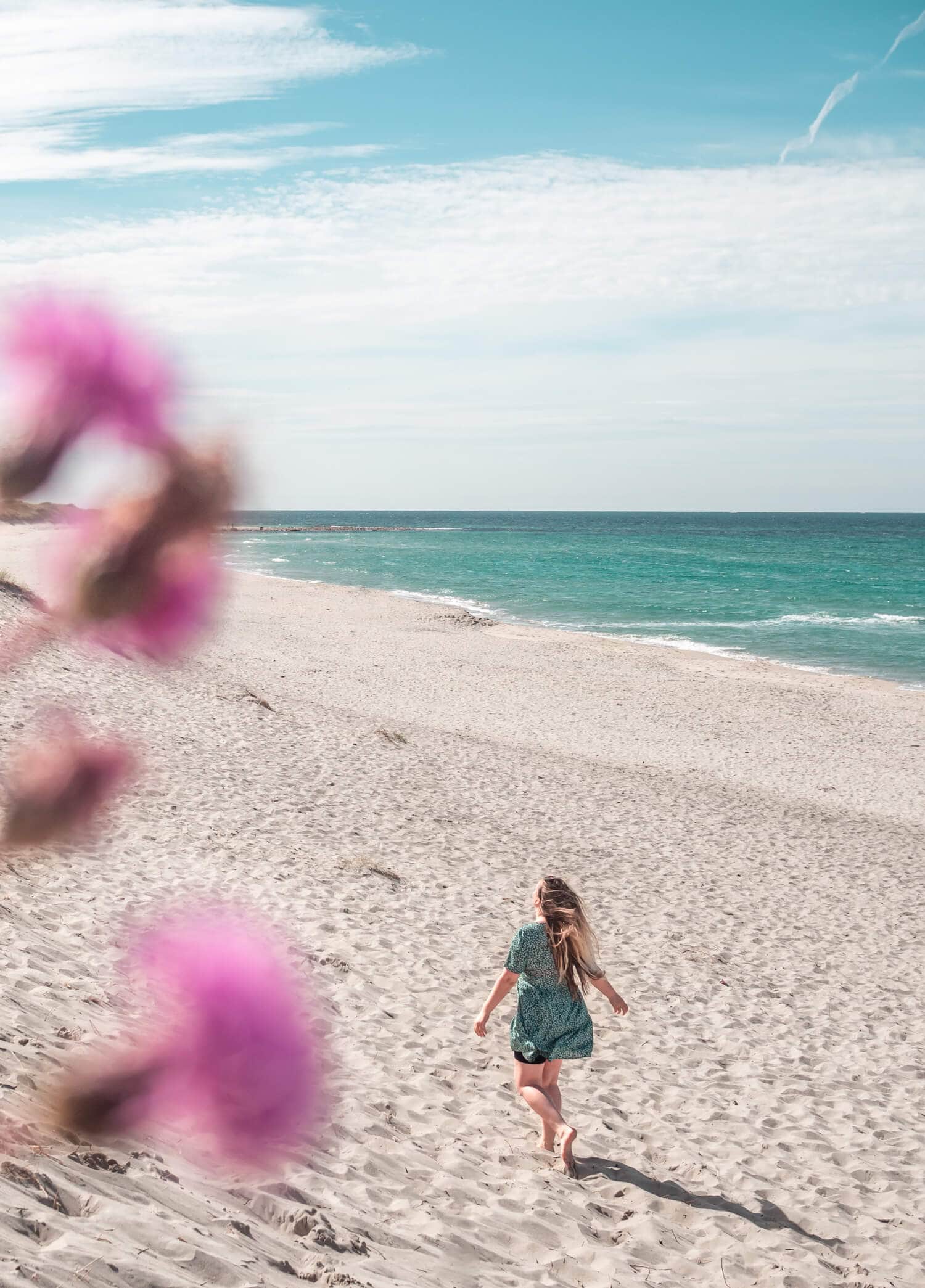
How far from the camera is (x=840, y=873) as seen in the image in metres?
12.7

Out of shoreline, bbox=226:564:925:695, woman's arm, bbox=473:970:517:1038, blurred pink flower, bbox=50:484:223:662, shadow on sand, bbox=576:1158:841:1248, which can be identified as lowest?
shadow on sand, bbox=576:1158:841:1248

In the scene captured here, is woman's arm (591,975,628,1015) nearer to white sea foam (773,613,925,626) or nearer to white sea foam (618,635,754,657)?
white sea foam (618,635,754,657)

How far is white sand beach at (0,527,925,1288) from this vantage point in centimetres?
Answer: 422

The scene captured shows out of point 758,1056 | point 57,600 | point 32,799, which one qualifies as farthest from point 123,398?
point 758,1056

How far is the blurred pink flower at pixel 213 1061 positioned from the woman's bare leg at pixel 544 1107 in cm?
553

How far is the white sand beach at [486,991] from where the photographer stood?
422 centimetres

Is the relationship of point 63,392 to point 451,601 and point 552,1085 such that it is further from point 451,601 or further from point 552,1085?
point 451,601

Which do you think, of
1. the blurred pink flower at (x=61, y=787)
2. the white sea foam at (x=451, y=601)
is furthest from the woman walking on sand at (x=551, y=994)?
the white sea foam at (x=451, y=601)

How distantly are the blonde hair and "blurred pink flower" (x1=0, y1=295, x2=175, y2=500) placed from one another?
553 cm

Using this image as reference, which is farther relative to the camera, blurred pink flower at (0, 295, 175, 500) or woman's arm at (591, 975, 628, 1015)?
woman's arm at (591, 975, 628, 1015)

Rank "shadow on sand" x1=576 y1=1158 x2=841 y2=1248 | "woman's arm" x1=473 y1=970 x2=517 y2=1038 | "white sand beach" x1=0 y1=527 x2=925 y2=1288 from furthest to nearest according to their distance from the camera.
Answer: "woman's arm" x1=473 y1=970 x2=517 y2=1038, "shadow on sand" x1=576 y1=1158 x2=841 y2=1248, "white sand beach" x1=0 y1=527 x2=925 y2=1288

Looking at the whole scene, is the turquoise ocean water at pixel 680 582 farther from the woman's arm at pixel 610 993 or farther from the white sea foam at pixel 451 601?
the woman's arm at pixel 610 993

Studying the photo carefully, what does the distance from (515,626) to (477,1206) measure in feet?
113

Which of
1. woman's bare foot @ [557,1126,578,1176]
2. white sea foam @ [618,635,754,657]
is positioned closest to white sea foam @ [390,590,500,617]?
white sea foam @ [618,635,754,657]
